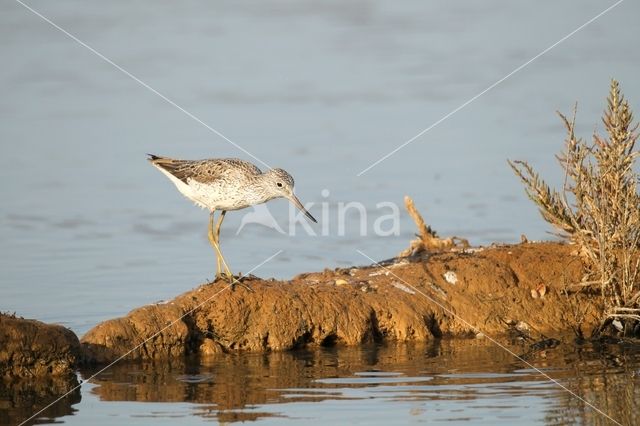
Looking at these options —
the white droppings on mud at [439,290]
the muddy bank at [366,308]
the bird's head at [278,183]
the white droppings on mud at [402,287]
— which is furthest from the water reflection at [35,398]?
the white droppings on mud at [439,290]

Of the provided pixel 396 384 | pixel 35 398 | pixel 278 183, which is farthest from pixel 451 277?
pixel 35 398

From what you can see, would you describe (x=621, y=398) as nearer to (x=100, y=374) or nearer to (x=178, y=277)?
(x=100, y=374)

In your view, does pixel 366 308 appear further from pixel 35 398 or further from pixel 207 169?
pixel 35 398

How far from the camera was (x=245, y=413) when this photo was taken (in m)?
9.15

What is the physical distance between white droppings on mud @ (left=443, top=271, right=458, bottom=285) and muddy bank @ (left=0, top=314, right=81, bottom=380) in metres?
4.13

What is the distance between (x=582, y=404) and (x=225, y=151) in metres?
9.81

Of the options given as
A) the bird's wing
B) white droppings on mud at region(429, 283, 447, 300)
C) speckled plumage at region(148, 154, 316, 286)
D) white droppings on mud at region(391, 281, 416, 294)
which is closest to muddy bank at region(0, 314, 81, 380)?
speckled plumage at region(148, 154, 316, 286)

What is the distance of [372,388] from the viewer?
32.4 feet

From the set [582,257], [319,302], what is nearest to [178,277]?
[319,302]

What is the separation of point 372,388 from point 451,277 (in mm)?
2760

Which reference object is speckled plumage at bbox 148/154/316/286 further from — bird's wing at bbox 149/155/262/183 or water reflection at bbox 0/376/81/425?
water reflection at bbox 0/376/81/425

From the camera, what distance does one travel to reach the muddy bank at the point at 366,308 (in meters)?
11.2

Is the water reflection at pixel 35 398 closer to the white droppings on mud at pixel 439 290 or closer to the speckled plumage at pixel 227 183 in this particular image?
the speckled plumage at pixel 227 183

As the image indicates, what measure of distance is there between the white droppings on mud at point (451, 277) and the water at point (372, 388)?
2.79ft
